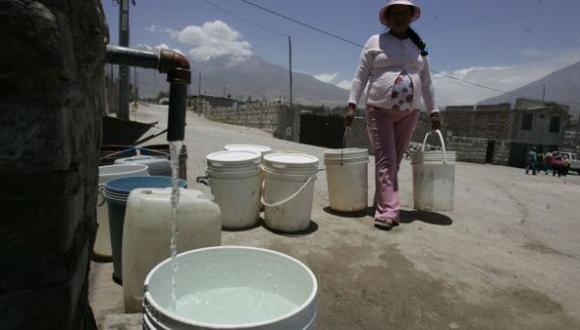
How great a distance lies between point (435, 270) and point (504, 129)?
32.4m

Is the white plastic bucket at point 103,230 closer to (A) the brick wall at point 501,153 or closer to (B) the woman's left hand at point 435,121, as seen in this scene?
(B) the woman's left hand at point 435,121

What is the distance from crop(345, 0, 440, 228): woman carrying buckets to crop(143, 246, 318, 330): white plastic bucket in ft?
6.41

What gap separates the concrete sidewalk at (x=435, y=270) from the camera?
192 cm

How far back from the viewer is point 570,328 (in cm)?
189

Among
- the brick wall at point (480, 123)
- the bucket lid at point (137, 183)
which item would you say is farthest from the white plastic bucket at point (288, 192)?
the brick wall at point (480, 123)

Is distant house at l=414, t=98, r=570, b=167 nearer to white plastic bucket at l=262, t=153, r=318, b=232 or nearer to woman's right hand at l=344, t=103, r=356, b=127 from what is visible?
woman's right hand at l=344, t=103, r=356, b=127

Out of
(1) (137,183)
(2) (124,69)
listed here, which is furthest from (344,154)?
(2) (124,69)

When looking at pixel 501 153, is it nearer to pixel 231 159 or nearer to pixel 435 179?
pixel 435 179

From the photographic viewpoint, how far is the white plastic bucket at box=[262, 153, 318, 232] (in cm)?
286

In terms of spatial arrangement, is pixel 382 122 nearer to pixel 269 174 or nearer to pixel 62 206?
pixel 269 174

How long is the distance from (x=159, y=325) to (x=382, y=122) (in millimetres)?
2782

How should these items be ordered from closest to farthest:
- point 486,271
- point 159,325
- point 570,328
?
1. point 159,325
2. point 570,328
3. point 486,271

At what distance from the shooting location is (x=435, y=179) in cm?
346

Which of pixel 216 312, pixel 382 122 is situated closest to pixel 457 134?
pixel 382 122
